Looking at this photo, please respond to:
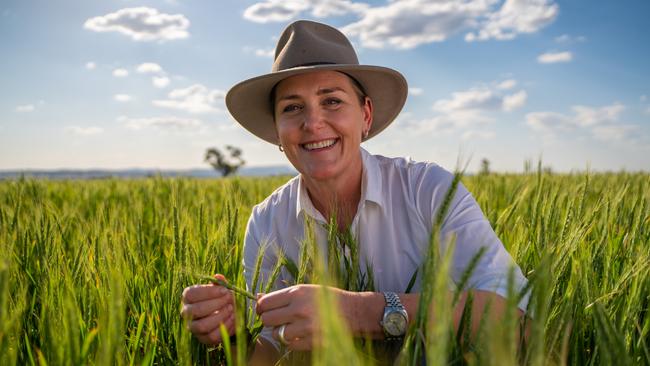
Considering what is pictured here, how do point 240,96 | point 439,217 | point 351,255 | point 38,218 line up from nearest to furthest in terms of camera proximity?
point 439,217
point 351,255
point 38,218
point 240,96

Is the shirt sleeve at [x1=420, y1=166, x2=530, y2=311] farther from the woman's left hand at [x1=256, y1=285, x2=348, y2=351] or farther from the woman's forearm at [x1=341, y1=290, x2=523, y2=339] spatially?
the woman's left hand at [x1=256, y1=285, x2=348, y2=351]

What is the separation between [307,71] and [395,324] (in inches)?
40.8

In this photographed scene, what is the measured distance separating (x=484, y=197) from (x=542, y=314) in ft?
6.85

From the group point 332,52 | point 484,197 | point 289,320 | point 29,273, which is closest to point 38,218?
point 29,273

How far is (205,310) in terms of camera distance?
1269mm

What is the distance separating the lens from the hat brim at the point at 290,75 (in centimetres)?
195

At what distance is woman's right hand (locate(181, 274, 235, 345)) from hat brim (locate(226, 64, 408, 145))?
885mm

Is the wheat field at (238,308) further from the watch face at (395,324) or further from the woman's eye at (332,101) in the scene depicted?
the woman's eye at (332,101)

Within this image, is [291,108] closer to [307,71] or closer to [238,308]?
[307,71]

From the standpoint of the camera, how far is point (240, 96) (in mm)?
2191

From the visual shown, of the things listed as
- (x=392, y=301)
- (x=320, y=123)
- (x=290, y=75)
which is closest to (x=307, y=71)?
(x=290, y=75)

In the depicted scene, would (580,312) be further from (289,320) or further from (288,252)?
(288,252)

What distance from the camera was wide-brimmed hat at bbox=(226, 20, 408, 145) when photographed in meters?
1.95

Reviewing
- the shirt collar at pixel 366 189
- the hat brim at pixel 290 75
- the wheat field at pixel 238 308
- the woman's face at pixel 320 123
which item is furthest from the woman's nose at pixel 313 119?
the wheat field at pixel 238 308
